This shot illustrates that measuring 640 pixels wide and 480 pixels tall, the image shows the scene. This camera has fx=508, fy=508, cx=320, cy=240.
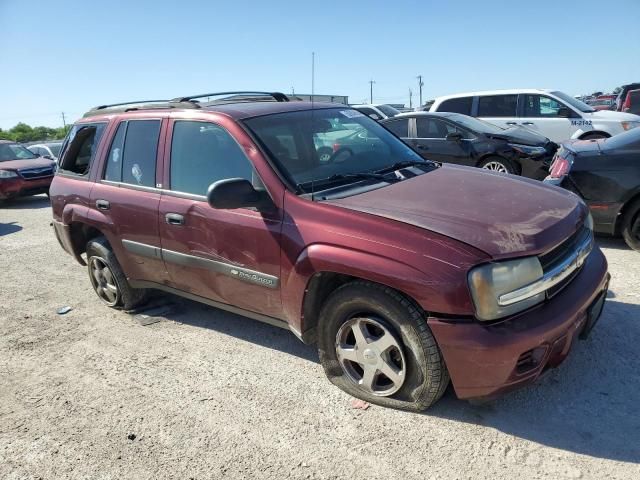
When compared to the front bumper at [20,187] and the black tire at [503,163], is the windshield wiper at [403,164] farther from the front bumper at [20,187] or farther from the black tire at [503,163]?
the front bumper at [20,187]

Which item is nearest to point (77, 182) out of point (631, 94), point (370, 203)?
point (370, 203)

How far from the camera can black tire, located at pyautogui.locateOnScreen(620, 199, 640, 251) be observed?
204 inches

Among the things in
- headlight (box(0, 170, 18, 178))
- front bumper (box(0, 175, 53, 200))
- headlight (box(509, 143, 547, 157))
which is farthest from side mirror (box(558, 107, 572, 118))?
headlight (box(0, 170, 18, 178))

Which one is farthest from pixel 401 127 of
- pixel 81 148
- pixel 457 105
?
pixel 81 148

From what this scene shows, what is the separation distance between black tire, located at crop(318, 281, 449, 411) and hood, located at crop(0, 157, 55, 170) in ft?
38.8

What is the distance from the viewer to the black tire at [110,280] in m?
4.58

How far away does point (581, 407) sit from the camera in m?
2.87

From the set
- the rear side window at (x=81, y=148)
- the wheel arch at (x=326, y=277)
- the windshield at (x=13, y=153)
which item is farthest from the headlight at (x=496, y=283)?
the windshield at (x=13, y=153)

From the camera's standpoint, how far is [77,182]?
4727mm

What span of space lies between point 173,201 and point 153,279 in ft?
2.85

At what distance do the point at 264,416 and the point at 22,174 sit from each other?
1160 centimetres

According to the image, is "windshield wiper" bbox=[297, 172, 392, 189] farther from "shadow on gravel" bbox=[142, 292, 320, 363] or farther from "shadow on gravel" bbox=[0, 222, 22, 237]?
"shadow on gravel" bbox=[0, 222, 22, 237]

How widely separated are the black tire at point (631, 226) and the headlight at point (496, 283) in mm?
3391

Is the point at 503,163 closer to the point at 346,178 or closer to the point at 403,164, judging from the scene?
the point at 403,164
